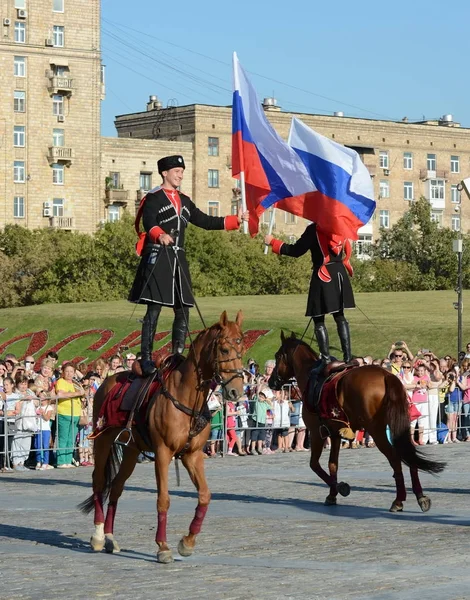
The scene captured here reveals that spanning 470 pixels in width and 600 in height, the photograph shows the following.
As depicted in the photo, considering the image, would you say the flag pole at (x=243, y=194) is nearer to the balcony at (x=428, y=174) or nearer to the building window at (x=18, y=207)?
the building window at (x=18, y=207)

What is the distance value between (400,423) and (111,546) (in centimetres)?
517

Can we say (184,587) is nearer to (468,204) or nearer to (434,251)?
(434,251)

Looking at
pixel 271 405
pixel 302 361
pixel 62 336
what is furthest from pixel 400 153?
pixel 302 361

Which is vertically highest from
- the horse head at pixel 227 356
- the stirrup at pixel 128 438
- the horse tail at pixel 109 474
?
the horse head at pixel 227 356

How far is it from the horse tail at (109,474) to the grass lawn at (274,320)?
38.1 m

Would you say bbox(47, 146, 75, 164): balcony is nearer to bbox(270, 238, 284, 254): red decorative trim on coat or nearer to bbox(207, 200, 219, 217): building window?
bbox(207, 200, 219, 217): building window

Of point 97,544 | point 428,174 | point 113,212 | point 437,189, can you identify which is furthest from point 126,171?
point 97,544

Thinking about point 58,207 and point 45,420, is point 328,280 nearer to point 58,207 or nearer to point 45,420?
point 45,420

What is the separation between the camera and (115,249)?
8656 centimetres

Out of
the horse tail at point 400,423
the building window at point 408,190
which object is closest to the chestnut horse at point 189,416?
the horse tail at point 400,423

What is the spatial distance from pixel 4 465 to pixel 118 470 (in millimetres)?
10507

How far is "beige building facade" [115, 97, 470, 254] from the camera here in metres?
119

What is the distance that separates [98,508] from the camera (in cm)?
1463

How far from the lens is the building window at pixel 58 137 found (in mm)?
109000
